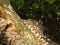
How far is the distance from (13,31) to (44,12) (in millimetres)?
787

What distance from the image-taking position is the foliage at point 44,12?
3.15m

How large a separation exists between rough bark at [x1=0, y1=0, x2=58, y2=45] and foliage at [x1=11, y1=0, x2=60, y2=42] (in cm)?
37

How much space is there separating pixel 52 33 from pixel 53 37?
0.07 meters

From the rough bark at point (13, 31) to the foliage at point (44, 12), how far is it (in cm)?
37

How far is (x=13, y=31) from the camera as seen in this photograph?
8.64 ft

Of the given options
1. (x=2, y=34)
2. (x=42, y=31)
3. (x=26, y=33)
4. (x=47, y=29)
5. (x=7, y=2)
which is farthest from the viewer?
(x=47, y=29)

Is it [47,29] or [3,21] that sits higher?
[3,21]

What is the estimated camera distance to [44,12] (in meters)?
3.29

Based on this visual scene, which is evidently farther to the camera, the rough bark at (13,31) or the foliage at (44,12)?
the foliage at (44,12)

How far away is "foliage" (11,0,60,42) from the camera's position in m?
3.15

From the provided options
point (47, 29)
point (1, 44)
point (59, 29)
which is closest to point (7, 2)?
point (1, 44)

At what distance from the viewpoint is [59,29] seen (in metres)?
3.75

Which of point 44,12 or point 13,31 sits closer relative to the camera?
point 13,31

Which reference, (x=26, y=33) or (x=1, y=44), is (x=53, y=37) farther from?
(x=1, y=44)
